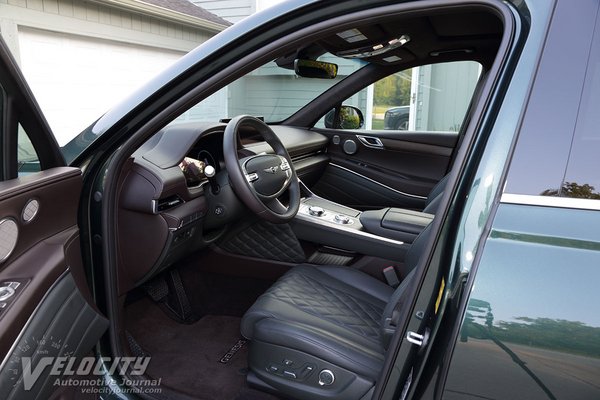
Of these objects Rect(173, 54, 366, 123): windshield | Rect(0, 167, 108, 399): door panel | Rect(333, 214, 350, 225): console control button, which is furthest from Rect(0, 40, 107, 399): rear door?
Rect(173, 54, 366, 123): windshield

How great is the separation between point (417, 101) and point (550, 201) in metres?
5.53

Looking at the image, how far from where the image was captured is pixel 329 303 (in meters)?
1.81

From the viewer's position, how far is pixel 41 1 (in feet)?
17.1

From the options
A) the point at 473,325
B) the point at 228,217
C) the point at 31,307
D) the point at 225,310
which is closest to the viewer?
the point at 473,325

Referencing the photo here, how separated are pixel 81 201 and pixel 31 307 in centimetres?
42

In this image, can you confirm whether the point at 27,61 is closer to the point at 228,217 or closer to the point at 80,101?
the point at 80,101

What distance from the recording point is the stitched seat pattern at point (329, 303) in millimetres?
1668

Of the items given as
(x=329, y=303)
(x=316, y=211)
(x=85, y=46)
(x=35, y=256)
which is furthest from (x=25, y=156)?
(x=85, y=46)

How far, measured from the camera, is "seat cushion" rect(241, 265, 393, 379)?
1457mm

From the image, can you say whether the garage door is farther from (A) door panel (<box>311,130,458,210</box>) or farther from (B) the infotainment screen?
(B) the infotainment screen

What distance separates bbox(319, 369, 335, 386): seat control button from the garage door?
453 centimetres

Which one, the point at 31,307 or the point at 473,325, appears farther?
the point at 31,307

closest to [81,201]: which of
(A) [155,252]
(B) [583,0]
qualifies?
(A) [155,252]

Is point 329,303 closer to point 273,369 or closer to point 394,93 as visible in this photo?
point 273,369
